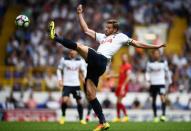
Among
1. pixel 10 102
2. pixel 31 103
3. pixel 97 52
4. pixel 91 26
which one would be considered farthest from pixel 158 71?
pixel 91 26

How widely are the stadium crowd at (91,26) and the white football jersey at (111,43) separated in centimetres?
1405

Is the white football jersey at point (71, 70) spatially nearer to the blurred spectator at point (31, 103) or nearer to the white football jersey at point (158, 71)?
the white football jersey at point (158, 71)

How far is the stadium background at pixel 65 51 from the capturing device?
99.3 ft

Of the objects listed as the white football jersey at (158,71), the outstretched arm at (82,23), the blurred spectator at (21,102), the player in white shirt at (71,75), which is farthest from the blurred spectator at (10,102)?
the outstretched arm at (82,23)

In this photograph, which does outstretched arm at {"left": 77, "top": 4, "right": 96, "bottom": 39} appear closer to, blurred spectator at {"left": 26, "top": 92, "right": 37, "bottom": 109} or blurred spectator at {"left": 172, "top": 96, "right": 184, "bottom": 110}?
blurred spectator at {"left": 26, "top": 92, "right": 37, "bottom": 109}

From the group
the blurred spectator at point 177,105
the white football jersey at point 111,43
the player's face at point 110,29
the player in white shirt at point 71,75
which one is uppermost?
the player's face at point 110,29

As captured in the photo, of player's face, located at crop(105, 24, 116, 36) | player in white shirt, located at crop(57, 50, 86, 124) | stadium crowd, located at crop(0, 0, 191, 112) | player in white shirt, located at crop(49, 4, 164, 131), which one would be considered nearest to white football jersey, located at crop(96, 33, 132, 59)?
player in white shirt, located at crop(49, 4, 164, 131)

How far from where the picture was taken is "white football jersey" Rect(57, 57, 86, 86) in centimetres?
2358

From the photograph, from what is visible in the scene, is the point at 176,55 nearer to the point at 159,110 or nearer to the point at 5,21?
the point at 159,110

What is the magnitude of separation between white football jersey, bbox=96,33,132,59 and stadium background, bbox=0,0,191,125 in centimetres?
1209

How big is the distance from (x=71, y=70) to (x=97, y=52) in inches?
264

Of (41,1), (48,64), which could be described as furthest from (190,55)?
(41,1)

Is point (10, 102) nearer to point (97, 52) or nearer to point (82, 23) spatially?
point (82, 23)

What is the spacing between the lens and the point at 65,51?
111 ft
